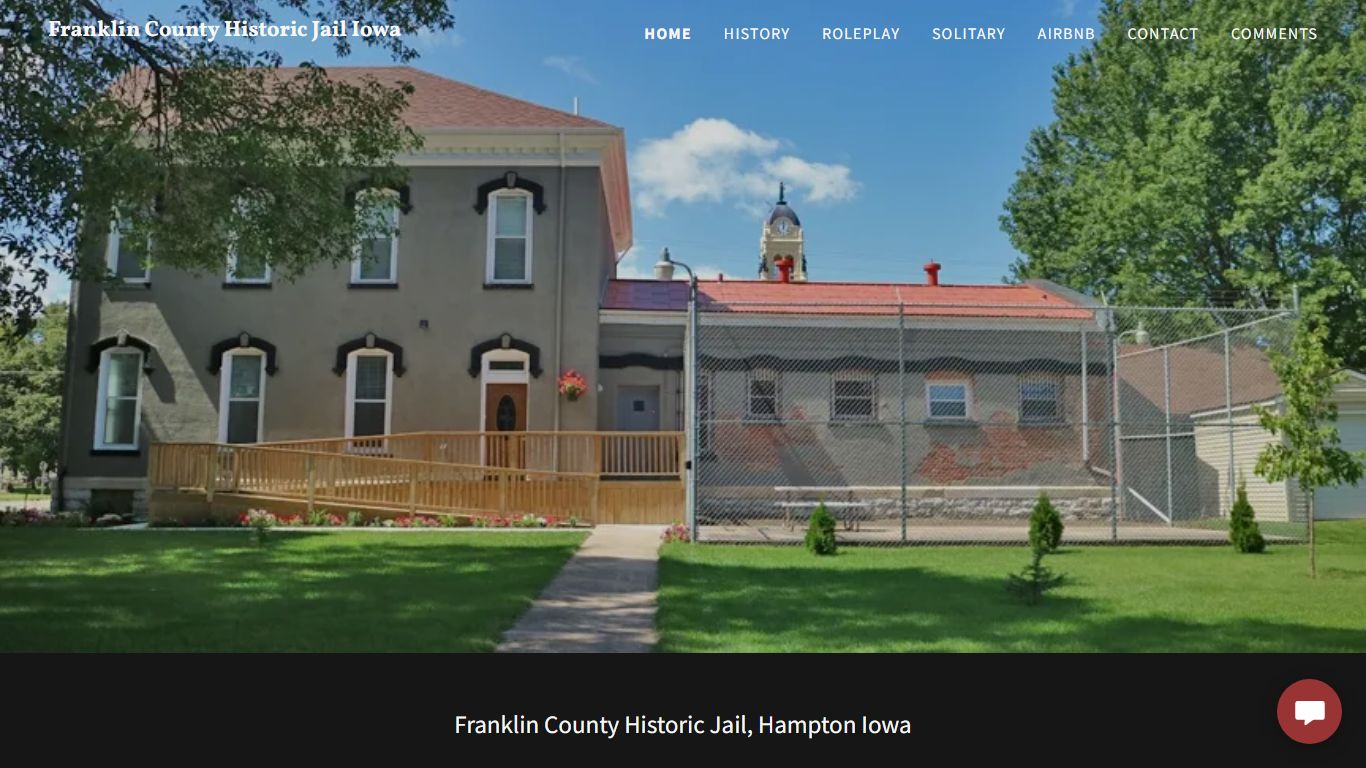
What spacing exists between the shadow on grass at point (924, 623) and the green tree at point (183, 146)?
6.73m

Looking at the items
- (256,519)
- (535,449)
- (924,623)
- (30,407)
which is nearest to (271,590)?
(924,623)

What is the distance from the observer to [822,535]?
11758mm

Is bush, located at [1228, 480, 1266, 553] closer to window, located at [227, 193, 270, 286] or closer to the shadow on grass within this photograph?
the shadow on grass

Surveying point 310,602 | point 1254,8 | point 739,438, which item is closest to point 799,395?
point 739,438

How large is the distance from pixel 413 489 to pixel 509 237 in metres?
5.45

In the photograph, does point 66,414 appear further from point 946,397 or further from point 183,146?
point 946,397

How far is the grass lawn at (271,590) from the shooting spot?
5.84 m

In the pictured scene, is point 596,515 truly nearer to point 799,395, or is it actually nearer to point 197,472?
point 799,395

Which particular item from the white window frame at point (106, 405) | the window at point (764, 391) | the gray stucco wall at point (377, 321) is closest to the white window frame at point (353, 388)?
the gray stucco wall at point (377, 321)

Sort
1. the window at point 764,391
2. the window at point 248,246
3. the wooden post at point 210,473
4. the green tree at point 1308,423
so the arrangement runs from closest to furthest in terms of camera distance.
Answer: the green tree at point 1308,423, the window at point 248,246, the wooden post at point 210,473, the window at point 764,391

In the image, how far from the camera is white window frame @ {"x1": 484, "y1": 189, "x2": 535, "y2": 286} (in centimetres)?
1789

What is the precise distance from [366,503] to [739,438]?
22.5 feet

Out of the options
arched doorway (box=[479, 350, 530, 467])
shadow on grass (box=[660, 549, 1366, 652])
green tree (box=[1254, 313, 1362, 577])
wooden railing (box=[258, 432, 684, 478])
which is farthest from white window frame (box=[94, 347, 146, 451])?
green tree (box=[1254, 313, 1362, 577])
